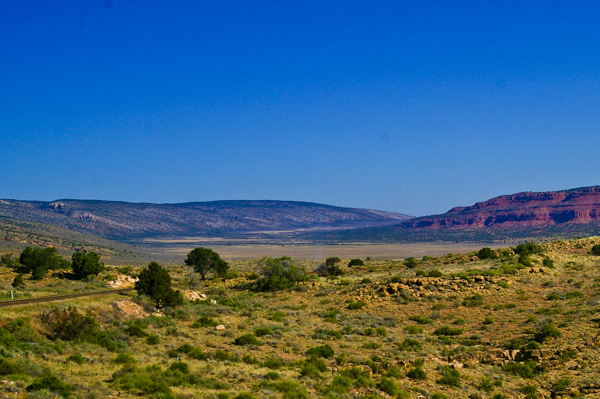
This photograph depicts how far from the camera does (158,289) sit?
29.1 meters

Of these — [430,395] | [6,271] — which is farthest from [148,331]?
[6,271]

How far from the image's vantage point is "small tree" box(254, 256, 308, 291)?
43.0 m

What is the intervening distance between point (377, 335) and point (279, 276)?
67.3 ft

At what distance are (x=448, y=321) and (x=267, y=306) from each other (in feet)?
40.9

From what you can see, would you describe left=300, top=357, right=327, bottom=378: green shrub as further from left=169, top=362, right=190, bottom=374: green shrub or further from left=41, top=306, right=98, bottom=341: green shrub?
left=41, top=306, right=98, bottom=341: green shrub

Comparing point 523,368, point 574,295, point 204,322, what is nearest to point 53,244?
point 204,322

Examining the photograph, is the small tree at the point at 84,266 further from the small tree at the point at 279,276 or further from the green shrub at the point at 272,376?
the green shrub at the point at 272,376

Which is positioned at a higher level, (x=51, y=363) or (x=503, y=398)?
(x=51, y=363)

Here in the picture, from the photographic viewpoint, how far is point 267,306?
3506 centimetres

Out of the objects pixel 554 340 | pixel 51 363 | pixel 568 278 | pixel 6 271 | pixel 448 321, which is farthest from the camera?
pixel 6 271

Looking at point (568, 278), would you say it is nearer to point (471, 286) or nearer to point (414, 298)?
point (471, 286)

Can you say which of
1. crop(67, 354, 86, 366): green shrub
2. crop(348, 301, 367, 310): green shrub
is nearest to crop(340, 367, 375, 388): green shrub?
crop(67, 354, 86, 366): green shrub

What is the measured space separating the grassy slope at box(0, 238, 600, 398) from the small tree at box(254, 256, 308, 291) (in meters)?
1.86

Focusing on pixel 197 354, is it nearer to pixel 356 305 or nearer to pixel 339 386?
pixel 339 386
